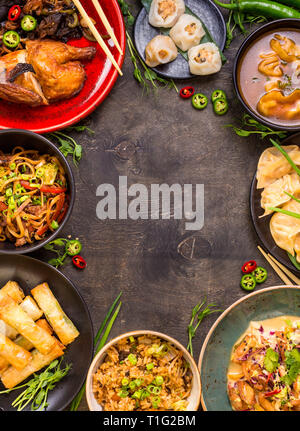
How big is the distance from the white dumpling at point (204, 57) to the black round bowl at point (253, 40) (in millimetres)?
155

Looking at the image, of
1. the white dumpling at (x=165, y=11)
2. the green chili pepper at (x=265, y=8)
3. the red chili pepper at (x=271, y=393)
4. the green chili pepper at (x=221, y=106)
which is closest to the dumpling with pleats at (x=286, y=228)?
the green chili pepper at (x=221, y=106)

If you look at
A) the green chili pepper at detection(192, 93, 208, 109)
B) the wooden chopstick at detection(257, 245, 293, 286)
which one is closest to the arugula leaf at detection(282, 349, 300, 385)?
the wooden chopstick at detection(257, 245, 293, 286)

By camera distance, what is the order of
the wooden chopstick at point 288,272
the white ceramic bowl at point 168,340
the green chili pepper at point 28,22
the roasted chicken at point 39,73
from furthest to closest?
the wooden chopstick at point 288,272, the green chili pepper at point 28,22, the roasted chicken at point 39,73, the white ceramic bowl at point 168,340

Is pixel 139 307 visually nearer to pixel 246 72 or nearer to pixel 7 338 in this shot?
pixel 7 338

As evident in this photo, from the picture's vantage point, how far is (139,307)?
10.9ft

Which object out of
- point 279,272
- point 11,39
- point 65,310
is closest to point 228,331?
point 279,272

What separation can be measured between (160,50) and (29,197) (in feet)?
4.59

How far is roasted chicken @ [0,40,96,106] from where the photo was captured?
302 cm

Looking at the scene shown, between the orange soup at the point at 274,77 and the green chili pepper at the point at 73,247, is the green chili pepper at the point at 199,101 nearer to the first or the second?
the orange soup at the point at 274,77

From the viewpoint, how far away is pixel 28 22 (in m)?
3.13

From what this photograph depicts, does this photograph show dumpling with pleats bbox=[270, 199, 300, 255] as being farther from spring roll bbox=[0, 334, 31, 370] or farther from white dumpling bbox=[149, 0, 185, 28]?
spring roll bbox=[0, 334, 31, 370]

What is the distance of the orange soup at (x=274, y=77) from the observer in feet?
10.3
